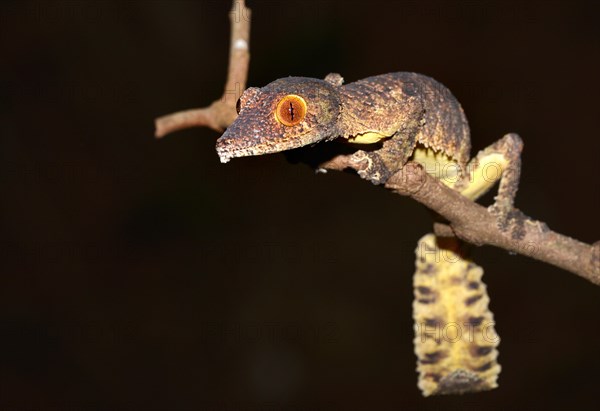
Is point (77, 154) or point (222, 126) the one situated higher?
point (77, 154)

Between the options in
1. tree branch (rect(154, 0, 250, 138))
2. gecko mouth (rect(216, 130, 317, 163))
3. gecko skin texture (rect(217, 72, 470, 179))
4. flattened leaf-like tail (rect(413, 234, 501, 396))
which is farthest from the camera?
flattened leaf-like tail (rect(413, 234, 501, 396))

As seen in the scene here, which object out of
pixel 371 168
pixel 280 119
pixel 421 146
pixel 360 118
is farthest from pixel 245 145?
pixel 421 146

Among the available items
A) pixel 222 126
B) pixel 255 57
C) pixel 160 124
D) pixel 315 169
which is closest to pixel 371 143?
pixel 315 169

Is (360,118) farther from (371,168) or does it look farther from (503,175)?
(503,175)

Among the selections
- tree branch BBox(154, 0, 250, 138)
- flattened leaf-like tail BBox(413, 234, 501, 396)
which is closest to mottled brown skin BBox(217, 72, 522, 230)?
flattened leaf-like tail BBox(413, 234, 501, 396)

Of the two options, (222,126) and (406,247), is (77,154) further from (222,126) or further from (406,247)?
(222,126)

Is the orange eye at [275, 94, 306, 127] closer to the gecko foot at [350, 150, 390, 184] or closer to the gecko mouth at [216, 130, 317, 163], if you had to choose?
the gecko mouth at [216, 130, 317, 163]

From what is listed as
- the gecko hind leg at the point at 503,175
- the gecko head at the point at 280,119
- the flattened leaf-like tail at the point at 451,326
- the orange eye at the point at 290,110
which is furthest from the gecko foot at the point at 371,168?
the flattened leaf-like tail at the point at 451,326
